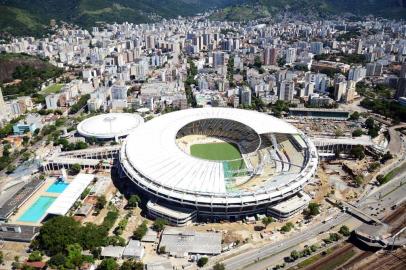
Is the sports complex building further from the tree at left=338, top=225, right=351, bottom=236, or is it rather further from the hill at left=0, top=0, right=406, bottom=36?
the hill at left=0, top=0, right=406, bottom=36

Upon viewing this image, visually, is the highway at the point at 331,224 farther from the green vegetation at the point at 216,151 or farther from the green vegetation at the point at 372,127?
the green vegetation at the point at 216,151

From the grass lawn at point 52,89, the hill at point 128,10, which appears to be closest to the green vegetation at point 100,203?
the grass lawn at point 52,89

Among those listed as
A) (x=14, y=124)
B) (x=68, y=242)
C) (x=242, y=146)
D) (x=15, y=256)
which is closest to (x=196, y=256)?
(x=68, y=242)

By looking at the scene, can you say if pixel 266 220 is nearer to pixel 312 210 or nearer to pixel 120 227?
pixel 312 210

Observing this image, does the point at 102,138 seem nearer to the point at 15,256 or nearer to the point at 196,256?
the point at 15,256

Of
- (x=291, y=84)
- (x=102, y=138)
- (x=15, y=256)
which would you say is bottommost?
(x=15, y=256)
